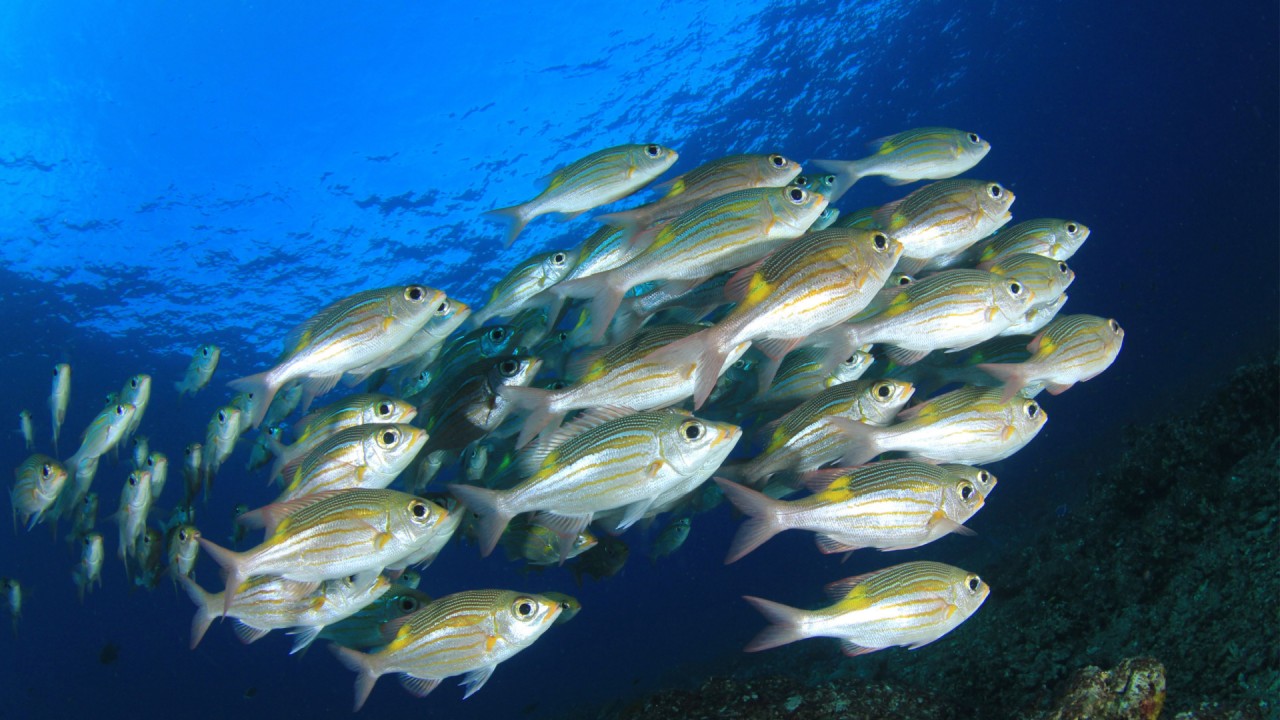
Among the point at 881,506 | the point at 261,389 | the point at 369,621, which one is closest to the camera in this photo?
the point at 881,506

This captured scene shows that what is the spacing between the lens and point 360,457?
400 cm

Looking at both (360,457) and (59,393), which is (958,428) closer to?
(360,457)

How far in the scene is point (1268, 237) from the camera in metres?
47.8

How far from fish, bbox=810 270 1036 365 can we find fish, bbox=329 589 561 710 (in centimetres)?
274

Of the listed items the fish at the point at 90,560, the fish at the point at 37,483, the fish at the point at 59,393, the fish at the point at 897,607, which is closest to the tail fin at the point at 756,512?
the fish at the point at 897,607

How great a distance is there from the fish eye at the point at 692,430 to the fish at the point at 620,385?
0.37m

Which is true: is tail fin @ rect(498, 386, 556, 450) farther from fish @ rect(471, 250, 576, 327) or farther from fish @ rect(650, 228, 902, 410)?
fish @ rect(471, 250, 576, 327)

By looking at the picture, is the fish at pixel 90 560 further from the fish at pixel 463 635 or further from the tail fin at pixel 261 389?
the fish at pixel 463 635

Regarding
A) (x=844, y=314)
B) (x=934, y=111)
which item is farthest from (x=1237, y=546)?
(x=934, y=111)

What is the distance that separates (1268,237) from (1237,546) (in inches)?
2502

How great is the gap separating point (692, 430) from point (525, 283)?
8.47 feet

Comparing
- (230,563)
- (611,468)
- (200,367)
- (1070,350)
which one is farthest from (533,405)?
(200,367)

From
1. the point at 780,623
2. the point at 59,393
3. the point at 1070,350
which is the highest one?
the point at 59,393

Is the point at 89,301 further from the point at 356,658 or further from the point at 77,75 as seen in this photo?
the point at 356,658
